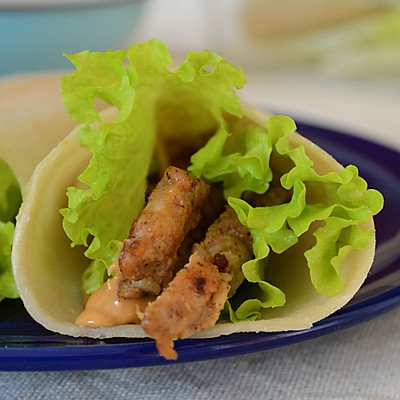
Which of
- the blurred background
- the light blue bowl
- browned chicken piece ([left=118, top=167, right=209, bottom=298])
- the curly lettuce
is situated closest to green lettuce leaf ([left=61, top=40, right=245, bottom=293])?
the curly lettuce

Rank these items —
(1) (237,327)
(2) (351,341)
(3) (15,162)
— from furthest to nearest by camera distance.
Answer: (3) (15,162) < (2) (351,341) < (1) (237,327)

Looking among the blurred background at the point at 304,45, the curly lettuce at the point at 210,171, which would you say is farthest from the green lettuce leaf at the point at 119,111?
A: the blurred background at the point at 304,45

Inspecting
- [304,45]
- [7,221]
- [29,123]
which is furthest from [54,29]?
[304,45]

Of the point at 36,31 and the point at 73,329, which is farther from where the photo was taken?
the point at 36,31

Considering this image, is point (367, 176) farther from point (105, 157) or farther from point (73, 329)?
point (73, 329)

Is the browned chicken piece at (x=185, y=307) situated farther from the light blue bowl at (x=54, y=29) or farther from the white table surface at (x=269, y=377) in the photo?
the light blue bowl at (x=54, y=29)

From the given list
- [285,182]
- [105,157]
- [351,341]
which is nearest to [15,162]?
[105,157]

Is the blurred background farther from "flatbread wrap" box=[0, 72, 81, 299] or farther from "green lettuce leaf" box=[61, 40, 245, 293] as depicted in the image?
"green lettuce leaf" box=[61, 40, 245, 293]
